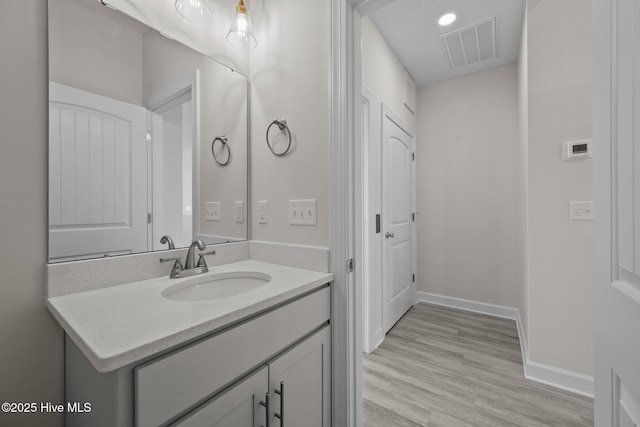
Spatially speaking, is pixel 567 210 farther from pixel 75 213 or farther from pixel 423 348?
pixel 75 213

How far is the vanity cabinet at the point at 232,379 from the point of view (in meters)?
0.58

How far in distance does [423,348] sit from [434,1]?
104 inches

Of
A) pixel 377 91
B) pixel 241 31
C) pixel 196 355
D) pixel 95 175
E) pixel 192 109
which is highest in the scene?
pixel 377 91

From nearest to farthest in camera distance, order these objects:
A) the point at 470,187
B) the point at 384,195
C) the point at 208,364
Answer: the point at 208,364
the point at 384,195
the point at 470,187

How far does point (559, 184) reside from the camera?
68.0 inches

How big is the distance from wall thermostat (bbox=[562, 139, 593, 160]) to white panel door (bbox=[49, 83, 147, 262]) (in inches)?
92.3

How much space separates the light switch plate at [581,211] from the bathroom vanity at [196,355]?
169 centimetres

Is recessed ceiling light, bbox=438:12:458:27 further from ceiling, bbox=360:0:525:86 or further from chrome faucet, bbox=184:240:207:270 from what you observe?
chrome faucet, bbox=184:240:207:270

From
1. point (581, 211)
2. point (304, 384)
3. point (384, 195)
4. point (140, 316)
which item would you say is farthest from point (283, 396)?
point (581, 211)

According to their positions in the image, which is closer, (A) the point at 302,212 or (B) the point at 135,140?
(B) the point at 135,140

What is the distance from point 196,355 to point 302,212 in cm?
75

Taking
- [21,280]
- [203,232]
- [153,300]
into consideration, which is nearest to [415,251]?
[203,232]

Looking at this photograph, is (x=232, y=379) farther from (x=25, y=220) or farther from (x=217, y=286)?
(x=25, y=220)

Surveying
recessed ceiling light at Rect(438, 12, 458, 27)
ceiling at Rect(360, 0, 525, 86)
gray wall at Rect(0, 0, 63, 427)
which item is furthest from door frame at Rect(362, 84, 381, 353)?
gray wall at Rect(0, 0, 63, 427)
